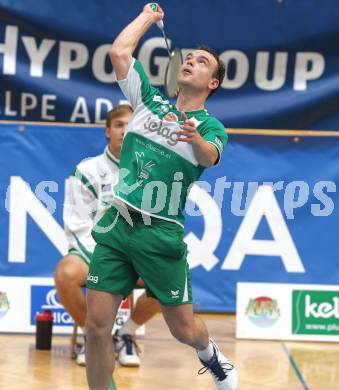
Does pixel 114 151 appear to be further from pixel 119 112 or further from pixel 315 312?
pixel 315 312

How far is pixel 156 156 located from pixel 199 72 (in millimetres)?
540

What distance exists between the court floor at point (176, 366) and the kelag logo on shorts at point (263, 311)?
0.16 m

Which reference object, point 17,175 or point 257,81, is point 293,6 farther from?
point 17,175

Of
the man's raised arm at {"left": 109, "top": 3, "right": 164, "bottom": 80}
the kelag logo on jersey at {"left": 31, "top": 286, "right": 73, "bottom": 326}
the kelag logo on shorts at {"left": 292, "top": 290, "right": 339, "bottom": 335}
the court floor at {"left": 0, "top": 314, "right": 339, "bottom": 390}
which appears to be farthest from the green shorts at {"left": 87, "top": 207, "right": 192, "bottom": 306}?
the kelag logo on shorts at {"left": 292, "top": 290, "right": 339, "bottom": 335}

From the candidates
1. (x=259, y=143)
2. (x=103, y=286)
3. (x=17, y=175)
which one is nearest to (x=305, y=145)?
(x=259, y=143)

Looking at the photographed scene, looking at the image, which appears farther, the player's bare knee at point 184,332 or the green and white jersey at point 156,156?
the player's bare knee at point 184,332

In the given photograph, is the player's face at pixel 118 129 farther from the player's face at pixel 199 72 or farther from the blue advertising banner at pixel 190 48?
the blue advertising banner at pixel 190 48

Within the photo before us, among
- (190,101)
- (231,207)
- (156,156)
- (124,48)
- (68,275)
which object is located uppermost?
(124,48)

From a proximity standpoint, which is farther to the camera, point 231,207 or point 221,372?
point 231,207

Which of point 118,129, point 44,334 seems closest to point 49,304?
point 44,334

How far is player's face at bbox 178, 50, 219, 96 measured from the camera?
478 centimetres

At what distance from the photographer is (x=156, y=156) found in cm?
465

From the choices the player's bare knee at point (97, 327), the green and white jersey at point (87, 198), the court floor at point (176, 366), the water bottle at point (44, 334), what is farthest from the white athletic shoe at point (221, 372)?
the water bottle at point (44, 334)

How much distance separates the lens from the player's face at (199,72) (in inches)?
188
